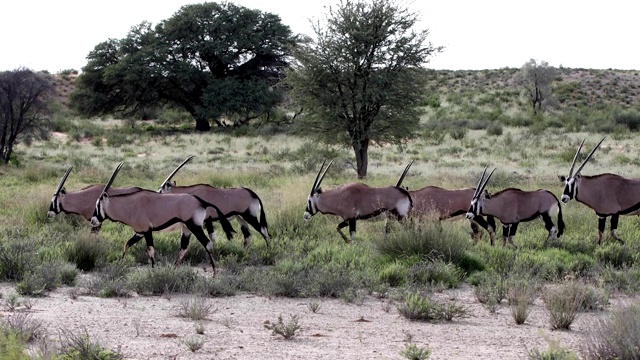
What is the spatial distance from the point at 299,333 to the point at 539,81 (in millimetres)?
48558

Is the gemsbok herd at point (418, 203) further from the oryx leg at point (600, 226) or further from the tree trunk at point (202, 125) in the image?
the tree trunk at point (202, 125)

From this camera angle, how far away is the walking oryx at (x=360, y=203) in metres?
12.2

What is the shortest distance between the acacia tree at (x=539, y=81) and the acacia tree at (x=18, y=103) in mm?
34133

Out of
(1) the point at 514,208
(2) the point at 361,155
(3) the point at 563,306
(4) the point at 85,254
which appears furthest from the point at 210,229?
(2) the point at 361,155

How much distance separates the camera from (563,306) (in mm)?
7070

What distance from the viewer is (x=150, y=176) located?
2195 cm

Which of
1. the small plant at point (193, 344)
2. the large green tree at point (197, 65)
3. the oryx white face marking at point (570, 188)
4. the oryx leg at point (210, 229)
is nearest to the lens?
the small plant at point (193, 344)

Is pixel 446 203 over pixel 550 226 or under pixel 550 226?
over

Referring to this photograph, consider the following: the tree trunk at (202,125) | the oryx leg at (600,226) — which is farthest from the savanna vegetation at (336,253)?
the tree trunk at (202,125)

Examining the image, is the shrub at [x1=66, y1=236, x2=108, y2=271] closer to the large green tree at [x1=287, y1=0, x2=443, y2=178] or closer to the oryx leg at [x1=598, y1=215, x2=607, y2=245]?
the oryx leg at [x1=598, y1=215, x2=607, y2=245]

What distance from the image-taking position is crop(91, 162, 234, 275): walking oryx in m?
9.52

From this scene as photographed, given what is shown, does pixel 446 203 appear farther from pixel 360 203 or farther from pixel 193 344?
pixel 193 344

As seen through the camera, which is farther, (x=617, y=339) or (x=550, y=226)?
(x=550, y=226)

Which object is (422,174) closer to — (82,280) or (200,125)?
(82,280)
